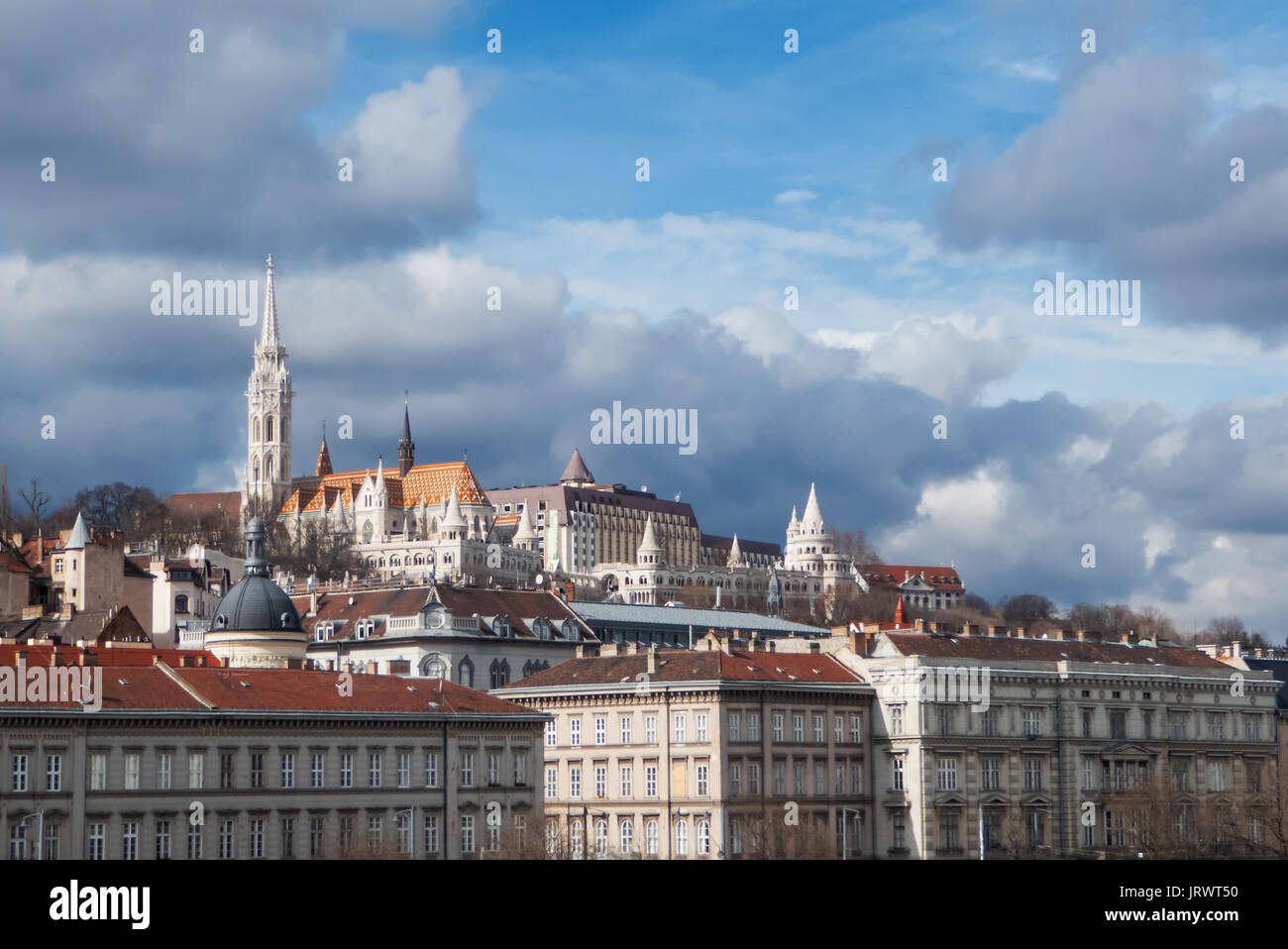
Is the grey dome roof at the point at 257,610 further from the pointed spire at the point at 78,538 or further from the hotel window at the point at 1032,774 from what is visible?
the pointed spire at the point at 78,538

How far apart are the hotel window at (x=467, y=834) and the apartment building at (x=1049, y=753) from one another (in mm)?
28197

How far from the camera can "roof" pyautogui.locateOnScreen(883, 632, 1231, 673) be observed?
400 feet

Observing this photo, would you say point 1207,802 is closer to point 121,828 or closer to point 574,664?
point 574,664

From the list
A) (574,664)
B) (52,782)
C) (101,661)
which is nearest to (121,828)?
(52,782)

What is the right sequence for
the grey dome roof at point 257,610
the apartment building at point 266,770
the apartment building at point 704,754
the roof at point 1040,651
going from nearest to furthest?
the apartment building at point 266,770 → the apartment building at point 704,754 → the roof at point 1040,651 → the grey dome roof at point 257,610

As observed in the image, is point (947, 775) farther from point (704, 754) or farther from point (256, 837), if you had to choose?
point (256, 837)

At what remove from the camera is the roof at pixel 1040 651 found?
400ft

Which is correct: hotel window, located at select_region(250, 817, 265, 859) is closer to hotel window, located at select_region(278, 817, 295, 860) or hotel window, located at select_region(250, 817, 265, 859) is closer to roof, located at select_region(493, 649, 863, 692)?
hotel window, located at select_region(278, 817, 295, 860)

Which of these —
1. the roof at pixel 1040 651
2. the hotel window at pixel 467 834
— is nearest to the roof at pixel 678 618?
the roof at pixel 1040 651

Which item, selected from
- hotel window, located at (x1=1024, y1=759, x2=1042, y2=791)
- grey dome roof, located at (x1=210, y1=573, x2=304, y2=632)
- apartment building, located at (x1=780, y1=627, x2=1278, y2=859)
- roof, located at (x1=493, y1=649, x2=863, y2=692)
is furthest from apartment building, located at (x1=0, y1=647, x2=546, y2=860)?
hotel window, located at (x1=1024, y1=759, x2=1042, y2=791)

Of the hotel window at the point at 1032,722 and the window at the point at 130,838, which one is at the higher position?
the hotel window at the point at 1032,722

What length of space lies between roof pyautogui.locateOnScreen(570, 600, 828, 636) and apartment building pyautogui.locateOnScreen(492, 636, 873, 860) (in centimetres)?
4514

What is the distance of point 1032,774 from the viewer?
121750mm
